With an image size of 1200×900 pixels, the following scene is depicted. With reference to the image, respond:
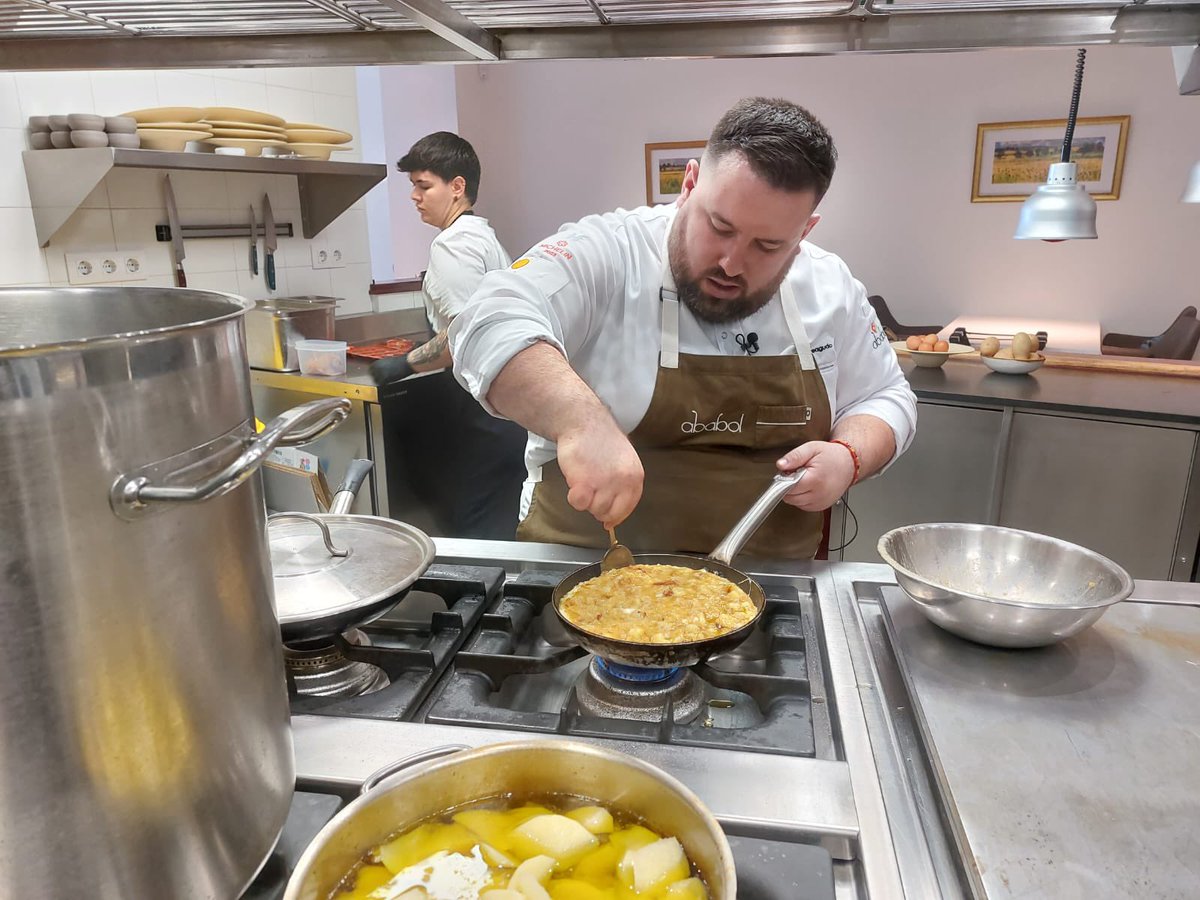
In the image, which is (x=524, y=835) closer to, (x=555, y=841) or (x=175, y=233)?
(x=555, y=841)

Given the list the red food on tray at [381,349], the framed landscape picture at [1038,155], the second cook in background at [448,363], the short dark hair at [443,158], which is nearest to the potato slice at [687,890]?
the second cook in background at [448,363]

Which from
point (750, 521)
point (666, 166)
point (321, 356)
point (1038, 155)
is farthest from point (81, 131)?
point (1038, 155)

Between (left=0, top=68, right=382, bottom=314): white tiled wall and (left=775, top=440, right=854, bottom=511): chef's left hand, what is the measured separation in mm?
2756

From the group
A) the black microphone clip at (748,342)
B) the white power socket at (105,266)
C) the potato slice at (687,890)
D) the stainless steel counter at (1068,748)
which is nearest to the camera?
the potato slice at (687,890)

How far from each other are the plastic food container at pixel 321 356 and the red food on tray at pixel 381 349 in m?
0.22

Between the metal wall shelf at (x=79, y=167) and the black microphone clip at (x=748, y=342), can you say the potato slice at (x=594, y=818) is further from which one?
the metal wall shelf at (x=79, y=167)

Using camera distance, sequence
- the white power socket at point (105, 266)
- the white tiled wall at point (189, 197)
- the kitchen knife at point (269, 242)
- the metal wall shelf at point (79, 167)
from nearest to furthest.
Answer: the metal wall shelf at point (79, 167) → the white tiled wall at point (189, 197) → the white power socket at point (105, 266) → the kitchen knife at point (269, 242)

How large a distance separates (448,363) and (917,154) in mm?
4382

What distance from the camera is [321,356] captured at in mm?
3268

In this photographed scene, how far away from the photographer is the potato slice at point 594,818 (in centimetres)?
67

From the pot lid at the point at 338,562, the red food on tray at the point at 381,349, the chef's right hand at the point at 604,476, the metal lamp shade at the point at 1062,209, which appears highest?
the metal lamp shade at the point at 1062,209

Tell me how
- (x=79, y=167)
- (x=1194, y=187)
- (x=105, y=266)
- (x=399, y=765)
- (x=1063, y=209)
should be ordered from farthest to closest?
(x=1063, y=209), (x=105, y=266), (x=79, y=167), (x=1194, y=187), (x=399, y=765)

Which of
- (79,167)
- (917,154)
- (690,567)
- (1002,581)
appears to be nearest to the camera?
(1002,581)

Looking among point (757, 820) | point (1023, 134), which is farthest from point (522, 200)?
point (757, 820)
